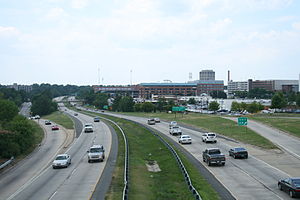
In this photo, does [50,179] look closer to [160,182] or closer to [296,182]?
[160,182]

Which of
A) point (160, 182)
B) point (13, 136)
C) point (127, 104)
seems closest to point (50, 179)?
point (160, 182)

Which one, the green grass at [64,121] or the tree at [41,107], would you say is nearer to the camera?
the green grass at [64,121]

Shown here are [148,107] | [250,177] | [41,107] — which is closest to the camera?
[250,177]

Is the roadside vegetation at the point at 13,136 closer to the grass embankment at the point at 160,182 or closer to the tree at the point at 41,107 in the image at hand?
the grass embankment at the point at 160,182

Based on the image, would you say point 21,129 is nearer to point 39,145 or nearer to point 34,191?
point 39,145

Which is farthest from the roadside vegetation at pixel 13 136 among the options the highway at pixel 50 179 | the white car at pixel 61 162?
the white car at pixel 61 162

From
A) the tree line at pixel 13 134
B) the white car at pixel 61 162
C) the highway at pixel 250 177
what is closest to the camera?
the highway at pixel 250 177

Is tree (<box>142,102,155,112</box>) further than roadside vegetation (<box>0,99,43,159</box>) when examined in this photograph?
Yes

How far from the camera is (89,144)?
173ft

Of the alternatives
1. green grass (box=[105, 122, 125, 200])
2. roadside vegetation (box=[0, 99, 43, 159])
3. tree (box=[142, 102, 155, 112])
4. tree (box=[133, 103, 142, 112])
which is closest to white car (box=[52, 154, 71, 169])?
green grass (box=[105, 122, 125, 200])

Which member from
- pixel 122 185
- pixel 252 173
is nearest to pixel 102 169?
pixel 122 185

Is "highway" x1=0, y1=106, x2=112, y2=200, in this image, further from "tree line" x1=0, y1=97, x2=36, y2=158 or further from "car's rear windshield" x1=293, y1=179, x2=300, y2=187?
"car's rear windshield" x1=293, y1=179, x2=300, y2=187

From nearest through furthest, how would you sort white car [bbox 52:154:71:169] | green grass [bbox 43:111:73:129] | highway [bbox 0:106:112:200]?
highway [bbox 0:106:112:200]
white car [bbox 52:154:71:169]
green grass [bbox 43:111:73:129]

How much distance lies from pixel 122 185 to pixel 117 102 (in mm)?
142461
